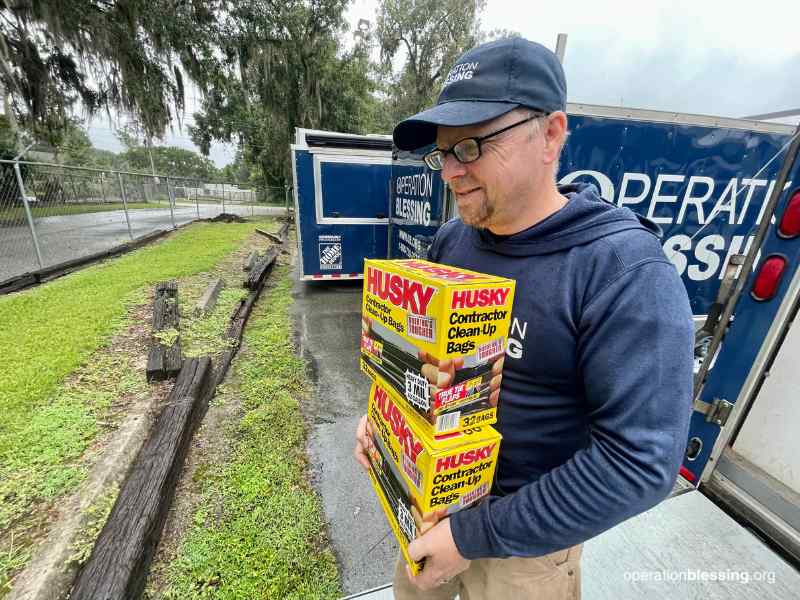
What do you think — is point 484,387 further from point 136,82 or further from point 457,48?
point 457,48

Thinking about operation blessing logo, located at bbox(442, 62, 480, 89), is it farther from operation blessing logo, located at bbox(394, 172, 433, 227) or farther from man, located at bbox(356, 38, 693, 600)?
operation blessing logo, located at bbox(394, 172, 433, 227)

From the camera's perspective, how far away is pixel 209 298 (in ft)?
17.4

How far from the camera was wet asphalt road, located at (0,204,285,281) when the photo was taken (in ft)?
21.4

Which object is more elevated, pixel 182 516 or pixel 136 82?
pixel 136 82

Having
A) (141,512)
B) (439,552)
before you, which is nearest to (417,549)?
(439,552)

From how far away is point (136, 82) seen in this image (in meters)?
10.6

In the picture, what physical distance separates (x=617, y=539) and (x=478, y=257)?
5.93 feet

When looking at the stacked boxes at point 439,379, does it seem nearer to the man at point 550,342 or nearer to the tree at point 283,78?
the man at point 550,342

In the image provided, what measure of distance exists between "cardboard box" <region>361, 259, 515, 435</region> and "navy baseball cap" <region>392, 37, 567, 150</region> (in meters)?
0.39

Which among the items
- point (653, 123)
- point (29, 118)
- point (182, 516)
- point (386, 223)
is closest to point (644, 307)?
point (653, 123)

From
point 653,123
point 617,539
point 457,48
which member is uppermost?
point 457,48

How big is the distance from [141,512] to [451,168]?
2313 mm

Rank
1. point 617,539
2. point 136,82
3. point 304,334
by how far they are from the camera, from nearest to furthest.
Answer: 1. point 617,539
2. point 304,334
3. point 136,82

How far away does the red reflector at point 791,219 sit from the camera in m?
1.50
